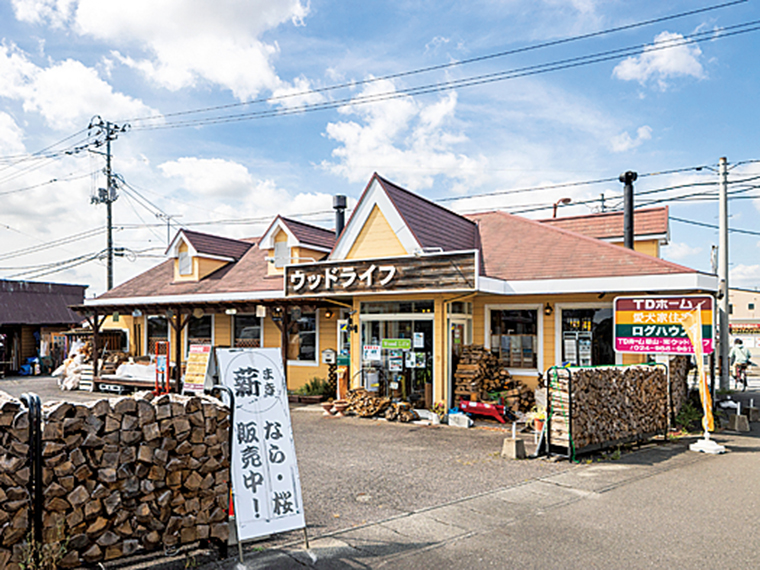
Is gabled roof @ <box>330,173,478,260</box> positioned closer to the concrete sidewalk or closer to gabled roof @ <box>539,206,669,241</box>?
gabled roof @ <box>539,206,669,241</box>

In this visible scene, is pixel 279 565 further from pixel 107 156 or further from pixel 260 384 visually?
pixel 107 156

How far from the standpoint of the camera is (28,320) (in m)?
29.0

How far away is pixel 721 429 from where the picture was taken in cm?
1234

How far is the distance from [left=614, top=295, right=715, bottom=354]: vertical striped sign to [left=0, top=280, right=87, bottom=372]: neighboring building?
27.1m

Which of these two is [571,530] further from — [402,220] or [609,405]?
[402,220]

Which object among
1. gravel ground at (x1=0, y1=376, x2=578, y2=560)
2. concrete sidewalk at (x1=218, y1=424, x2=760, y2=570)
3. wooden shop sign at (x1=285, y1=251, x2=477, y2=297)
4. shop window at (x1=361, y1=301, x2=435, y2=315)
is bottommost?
gravel ground at (x1=0, y1=376, x2=578, y2=560)

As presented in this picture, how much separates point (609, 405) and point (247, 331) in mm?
12907

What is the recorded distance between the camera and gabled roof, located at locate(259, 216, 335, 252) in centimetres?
1888

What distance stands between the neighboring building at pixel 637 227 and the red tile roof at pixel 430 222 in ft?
12.0

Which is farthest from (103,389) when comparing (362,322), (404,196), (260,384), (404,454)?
(260,384)

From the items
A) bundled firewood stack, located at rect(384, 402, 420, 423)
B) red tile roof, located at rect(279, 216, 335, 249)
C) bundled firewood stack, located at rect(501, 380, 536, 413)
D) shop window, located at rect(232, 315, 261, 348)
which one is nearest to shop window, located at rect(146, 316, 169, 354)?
shop window, located at rect(232, 315, 261, 348)

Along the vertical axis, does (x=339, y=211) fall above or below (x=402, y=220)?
above

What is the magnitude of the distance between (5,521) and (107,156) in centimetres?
2937

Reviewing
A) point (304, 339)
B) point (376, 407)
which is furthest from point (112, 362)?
point (376, 407)
